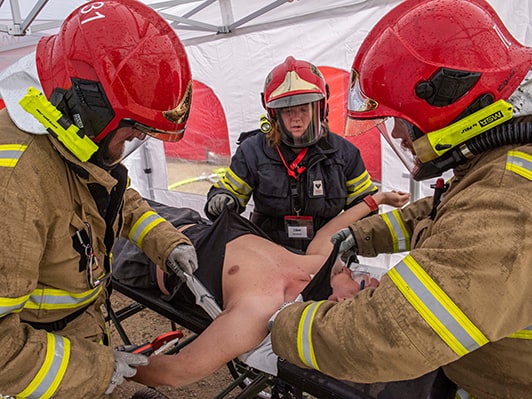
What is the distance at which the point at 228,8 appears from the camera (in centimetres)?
445

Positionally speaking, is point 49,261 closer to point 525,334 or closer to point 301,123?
point 525,334

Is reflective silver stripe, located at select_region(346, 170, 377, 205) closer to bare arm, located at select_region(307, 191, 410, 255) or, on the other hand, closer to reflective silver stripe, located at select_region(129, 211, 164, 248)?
bare arm, located at select_region(307, 191, 410, 255)

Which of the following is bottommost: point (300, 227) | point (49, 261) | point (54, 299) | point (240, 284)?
point (300, 227)

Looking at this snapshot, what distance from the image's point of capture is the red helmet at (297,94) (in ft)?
8.29

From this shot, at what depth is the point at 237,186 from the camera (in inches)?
113

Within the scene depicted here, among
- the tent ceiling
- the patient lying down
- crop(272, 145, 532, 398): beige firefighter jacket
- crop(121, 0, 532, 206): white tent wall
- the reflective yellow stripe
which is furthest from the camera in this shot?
the tent ceiling

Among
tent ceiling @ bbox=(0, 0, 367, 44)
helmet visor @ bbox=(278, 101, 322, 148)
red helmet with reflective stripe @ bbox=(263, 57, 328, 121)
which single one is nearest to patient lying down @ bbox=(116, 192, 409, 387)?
helmet visor @ bbox=(278, 101, 322, 148)

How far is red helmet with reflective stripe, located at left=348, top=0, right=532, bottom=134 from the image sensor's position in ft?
3.61

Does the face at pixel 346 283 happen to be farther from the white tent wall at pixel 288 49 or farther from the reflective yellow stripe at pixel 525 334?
the white tent wall at pixel 288 49

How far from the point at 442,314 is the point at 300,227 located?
70.8 inches

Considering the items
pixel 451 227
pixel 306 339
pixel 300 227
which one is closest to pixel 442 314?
pixel 451 227

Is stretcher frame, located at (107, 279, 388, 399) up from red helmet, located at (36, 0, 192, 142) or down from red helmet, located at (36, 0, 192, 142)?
down

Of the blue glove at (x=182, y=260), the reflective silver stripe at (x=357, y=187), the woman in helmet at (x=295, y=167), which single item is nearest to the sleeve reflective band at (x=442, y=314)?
the blue glove at (x=182, y=260)

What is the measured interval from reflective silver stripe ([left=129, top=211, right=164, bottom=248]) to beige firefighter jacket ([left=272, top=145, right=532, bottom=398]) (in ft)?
3.76
